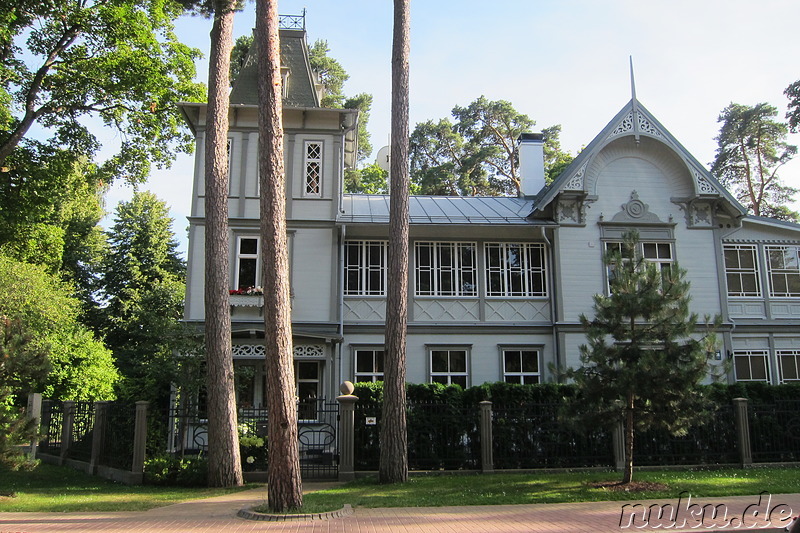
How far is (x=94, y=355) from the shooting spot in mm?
25125

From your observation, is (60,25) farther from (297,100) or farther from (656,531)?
(656,531)

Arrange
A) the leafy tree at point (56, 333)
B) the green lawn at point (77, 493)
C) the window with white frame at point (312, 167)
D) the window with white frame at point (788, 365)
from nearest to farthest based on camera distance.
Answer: the green lawn at point (77, 493) < the window with white frame at point (312, 167) < the window with white frame at point (788, 365) < the leafy tree at point (56, 333)

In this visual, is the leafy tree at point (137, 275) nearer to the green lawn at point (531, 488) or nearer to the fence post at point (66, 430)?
the fence post at point (66, 430)

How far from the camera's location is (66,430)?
16.7 m

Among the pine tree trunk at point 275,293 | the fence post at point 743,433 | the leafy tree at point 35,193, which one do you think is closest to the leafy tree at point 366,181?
the leafy tree at point 35,193

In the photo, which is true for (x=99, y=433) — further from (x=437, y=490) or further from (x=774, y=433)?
(x=774, y=433)

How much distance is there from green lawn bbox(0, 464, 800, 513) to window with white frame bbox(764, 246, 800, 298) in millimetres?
8513

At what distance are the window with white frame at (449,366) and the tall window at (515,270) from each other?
2.29 meters

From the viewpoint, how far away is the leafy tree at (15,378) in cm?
1180

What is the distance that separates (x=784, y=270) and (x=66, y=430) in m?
22.8

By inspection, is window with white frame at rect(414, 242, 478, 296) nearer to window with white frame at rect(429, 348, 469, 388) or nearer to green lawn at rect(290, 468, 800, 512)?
window with white frame at rect(429, 348, 469, 388)

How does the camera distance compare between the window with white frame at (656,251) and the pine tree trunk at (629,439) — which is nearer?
the pine tree trunk at (629,439)

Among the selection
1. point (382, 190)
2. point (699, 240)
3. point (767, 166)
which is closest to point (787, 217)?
point (767, 166)

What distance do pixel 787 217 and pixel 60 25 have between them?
3654 centimetres
